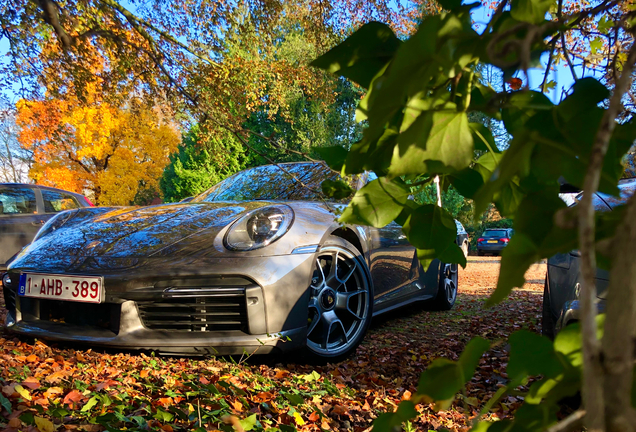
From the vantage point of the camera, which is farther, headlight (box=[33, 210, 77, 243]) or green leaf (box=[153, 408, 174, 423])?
headlight (box=[33, 210, 77, 243])

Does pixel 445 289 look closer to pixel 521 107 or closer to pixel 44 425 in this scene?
pixel 44 425

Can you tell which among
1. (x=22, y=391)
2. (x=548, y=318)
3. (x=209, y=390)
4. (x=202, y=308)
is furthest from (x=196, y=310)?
(x=548, y=318)

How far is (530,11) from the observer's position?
0.46 metres

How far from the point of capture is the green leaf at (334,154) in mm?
679

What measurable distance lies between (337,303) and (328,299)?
8 centimetres

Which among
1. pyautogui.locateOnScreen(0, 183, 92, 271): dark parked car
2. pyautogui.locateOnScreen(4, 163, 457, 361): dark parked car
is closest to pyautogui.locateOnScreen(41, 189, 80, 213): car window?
pyautogui.locateOnScreen(0, 183, 92, 271): dark parked car

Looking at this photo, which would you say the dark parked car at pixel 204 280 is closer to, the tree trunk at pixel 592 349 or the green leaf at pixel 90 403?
the green leaf at pixel 90 403

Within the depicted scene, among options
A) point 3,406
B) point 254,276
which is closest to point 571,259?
point 254,276

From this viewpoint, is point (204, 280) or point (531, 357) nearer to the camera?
point (531, 357)

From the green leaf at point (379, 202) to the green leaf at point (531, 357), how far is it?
261mm

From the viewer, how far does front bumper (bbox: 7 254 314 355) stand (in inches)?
91.3

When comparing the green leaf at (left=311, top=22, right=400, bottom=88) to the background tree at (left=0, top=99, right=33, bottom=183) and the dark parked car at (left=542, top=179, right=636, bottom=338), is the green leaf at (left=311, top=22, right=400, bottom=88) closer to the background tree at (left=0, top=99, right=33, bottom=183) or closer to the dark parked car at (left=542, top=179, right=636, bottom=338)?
the dark parked car at (left=542, top=179, right=636, bottom=338)

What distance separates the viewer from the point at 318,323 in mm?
2750

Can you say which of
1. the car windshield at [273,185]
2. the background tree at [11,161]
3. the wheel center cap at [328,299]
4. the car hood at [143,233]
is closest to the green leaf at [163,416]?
the car hood at [143,233]
